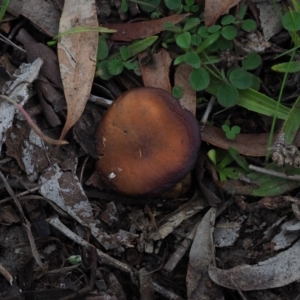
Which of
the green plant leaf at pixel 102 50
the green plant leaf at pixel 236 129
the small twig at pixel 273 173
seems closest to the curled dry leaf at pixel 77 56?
the green plant leaf at pixel 102 50

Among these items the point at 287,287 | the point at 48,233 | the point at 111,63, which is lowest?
the point at 287,287

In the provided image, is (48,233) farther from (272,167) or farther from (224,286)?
(272,167)

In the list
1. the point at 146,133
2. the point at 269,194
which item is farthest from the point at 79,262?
the point at 269,194

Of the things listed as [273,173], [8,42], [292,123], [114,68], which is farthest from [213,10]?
[8,42]

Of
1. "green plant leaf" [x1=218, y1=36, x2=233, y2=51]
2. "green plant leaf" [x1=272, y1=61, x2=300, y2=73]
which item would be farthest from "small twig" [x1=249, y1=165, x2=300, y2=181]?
"green plant leaf" [x1=218, y1=36, x2=233, y2=51]

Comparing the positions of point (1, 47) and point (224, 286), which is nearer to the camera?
point (224, 286)

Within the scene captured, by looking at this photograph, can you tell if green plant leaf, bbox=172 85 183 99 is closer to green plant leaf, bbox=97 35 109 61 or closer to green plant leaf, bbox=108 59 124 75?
green plant leaf, bbox=108 59 124 75

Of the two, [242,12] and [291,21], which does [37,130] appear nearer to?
[242,12]
